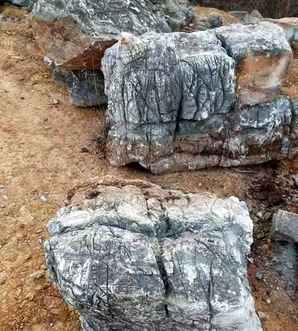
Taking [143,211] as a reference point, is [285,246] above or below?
below

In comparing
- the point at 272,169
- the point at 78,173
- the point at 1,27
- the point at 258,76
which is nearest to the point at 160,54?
A: the point at 258,76

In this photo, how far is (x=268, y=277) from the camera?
21.6 feet

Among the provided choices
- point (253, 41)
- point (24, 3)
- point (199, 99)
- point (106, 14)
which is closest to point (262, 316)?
point (199, 99)

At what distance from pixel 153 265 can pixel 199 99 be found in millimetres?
3230

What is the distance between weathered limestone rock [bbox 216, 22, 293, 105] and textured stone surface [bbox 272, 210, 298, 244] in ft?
5.58

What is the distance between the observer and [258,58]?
7.31m

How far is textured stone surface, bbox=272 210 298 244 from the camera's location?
672 centimetres

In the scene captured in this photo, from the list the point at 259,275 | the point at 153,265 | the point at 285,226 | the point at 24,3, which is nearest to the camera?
the point at 153,265

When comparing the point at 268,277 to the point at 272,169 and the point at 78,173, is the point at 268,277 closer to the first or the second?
the point at 272,169

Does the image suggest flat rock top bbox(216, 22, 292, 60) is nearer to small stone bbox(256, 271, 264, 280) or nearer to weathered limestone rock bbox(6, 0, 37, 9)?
small stone bbox(256, 271, 264, 280)

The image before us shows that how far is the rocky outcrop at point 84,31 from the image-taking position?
27.1 ft

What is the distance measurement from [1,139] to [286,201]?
Result: 4219mm

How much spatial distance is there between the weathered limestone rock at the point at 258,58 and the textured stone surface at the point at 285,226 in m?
1.70

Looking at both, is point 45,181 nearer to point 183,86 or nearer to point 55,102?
point 55,102
